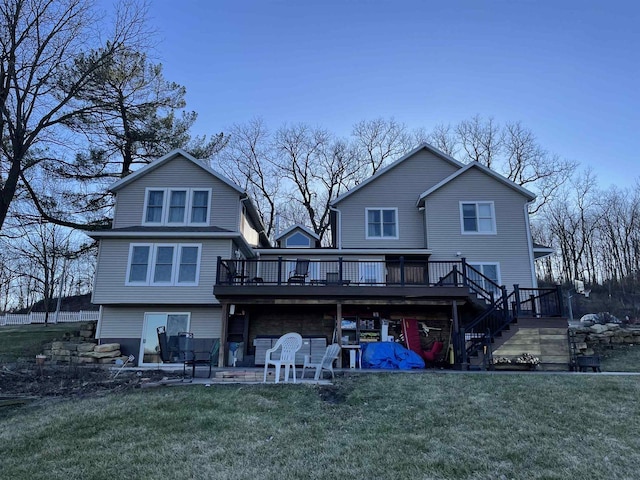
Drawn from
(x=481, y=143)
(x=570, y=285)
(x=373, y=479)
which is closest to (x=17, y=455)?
(x=373, y=479)

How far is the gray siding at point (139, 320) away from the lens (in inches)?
561

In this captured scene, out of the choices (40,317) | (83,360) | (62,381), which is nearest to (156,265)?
(83,360)

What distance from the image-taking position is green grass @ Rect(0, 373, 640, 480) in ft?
13.7

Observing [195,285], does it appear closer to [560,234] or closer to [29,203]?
[29,203]

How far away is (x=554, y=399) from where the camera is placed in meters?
7.10

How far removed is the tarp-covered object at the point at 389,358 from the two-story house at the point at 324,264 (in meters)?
1.09

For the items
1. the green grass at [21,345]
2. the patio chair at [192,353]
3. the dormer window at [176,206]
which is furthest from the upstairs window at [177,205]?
the green grass at [21,345]

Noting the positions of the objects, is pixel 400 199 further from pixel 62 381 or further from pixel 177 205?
pixel 62 381

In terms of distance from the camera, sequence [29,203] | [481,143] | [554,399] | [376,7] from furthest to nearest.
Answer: [481,143] → [29,203] → [376,7] → [554,399]

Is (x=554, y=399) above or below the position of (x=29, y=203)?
below

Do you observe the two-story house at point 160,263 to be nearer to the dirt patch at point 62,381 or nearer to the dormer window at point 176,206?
the dormer window at point 176,206

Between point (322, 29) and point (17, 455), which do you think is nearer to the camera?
point (17, 455)

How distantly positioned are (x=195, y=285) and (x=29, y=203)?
886 cm

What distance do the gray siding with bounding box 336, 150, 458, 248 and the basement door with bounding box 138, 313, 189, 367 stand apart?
22.6 feet
